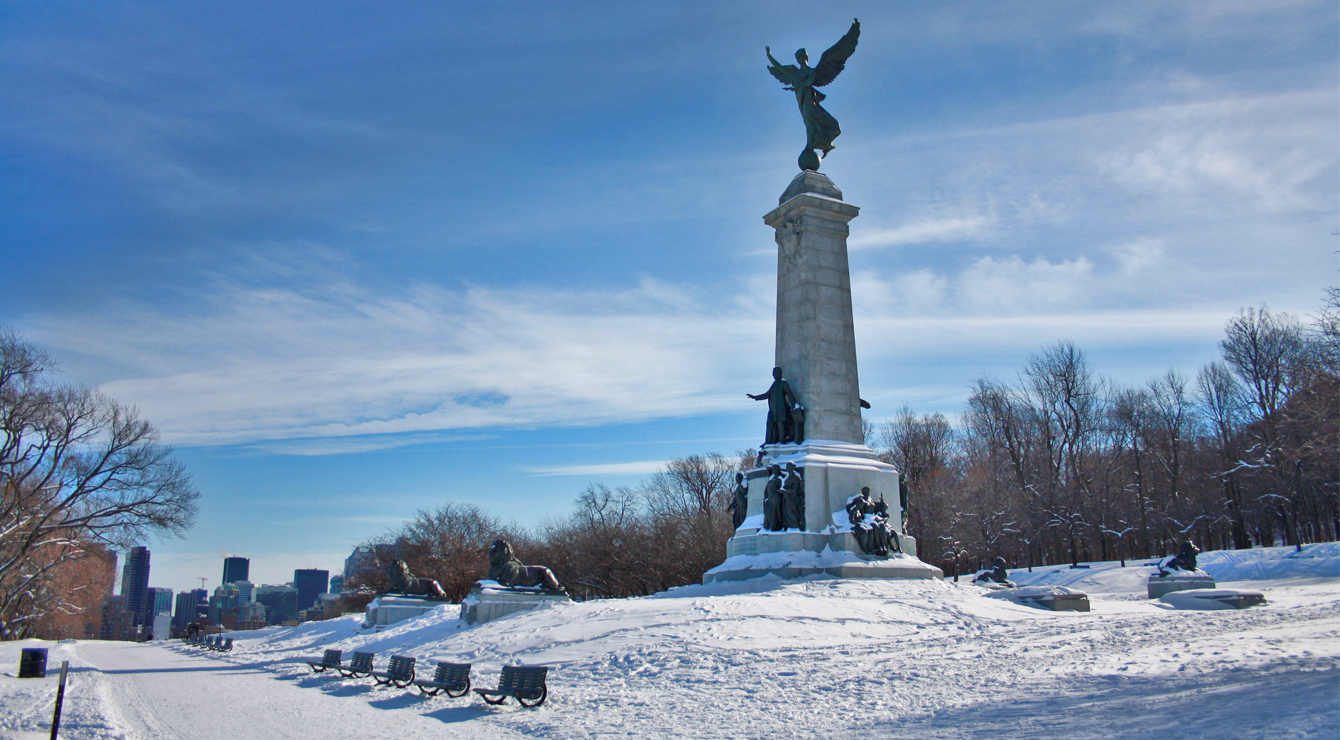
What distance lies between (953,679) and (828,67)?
18918 mm

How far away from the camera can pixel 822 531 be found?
19.3m

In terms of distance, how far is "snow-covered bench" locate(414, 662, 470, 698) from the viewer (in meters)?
11.2

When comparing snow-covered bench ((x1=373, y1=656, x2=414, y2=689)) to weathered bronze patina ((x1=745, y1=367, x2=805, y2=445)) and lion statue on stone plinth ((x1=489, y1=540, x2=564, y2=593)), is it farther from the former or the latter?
weathered bronze patina ((x1=745, y1=367, x2=805, y2=445))

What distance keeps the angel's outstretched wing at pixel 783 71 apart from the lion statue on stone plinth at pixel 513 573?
1509 cm

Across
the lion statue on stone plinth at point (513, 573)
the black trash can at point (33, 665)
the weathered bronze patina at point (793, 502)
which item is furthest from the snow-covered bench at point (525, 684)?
the black trash can at point (33, 665)

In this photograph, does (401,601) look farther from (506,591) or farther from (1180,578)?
(1180,578)

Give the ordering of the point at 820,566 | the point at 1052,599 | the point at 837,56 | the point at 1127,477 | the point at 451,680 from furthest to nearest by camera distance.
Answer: the point at 1127,477 < the point at 837,56 < the point at 820,566 < the point at 1052,599 < the point at 451,680

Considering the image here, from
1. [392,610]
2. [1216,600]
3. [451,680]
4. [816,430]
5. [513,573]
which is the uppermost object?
[816,430]

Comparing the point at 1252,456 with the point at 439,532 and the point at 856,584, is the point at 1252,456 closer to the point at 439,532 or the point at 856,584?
the point at 856,584

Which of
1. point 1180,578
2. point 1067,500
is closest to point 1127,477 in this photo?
point 1067,500

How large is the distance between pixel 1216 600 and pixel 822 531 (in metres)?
8.67

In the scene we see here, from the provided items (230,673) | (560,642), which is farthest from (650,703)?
(230,673)

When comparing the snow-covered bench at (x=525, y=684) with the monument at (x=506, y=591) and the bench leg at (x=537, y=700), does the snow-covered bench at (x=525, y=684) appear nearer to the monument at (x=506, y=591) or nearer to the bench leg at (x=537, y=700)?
the bench leg at (x=537, y=700)

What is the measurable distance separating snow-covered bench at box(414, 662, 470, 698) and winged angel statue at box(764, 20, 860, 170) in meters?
17.0
